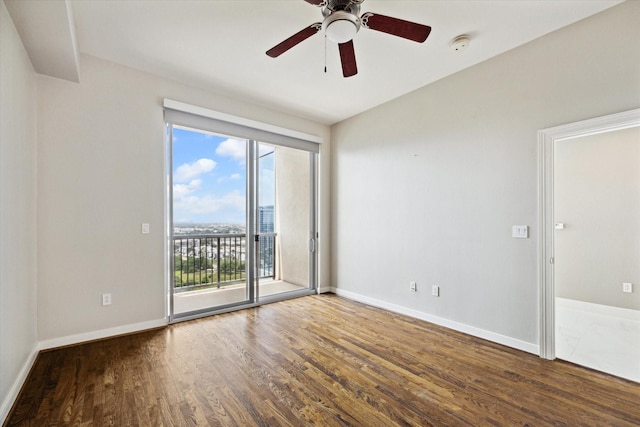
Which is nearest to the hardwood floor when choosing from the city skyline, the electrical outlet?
the electrical outlet

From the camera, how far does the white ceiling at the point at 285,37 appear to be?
2266 millimetres

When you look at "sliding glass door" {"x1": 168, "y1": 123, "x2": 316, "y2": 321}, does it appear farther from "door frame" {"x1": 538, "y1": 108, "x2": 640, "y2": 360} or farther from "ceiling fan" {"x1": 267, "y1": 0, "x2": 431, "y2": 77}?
"door frame" {"x1": 538, "y1": 108, "x2": 640, "y2": 360}

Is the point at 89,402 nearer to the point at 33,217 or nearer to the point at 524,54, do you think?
the point at 33,217

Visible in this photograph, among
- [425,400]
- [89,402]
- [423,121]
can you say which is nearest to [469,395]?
[425,400]

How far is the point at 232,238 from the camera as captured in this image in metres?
4.14

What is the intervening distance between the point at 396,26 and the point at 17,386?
3.61 metres

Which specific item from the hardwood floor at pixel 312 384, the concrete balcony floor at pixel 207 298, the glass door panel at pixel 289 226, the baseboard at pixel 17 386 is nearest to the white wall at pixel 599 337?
the hardwood floor at pixel 312 384

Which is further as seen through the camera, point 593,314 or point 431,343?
point 593,314

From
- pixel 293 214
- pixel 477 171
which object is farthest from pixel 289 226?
pixel 477 171

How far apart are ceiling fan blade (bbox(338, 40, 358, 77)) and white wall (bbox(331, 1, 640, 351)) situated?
64.0 inches

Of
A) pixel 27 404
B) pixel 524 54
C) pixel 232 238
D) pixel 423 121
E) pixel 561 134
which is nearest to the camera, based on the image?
pixel 27 404

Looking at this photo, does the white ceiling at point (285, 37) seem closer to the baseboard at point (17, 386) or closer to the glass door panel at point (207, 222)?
the glass door panel at point (207, 222)

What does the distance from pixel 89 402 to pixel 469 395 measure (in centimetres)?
263

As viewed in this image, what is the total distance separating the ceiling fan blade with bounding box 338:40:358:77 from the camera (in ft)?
6.97
